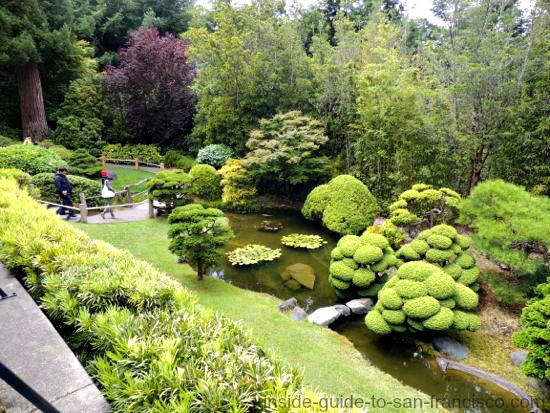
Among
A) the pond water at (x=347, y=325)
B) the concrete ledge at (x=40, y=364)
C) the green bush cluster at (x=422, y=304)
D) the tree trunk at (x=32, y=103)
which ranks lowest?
the pond water at (x=347, y=325)

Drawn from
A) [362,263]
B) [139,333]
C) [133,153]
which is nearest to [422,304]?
[362,263]

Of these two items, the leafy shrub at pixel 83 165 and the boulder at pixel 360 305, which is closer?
the boulder at pixel 360 305

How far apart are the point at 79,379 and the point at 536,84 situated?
1071 centimetres

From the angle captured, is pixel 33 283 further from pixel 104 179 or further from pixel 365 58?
pixel 365 58

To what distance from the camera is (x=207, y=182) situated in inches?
573

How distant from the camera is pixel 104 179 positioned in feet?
38.2

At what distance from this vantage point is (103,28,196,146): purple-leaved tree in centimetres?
1844

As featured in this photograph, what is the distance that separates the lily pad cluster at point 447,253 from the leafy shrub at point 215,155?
10388 mm

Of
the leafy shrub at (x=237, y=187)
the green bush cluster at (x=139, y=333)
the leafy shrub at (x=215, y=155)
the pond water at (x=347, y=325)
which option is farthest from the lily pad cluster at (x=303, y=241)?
the green bush cluster at (x=139, y=333)

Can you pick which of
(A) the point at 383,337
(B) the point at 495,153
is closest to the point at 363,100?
(B) the point at 495,153

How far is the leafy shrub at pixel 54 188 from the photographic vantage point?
36.7 feet

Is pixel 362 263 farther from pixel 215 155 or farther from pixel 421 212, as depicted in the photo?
pixel 215 155

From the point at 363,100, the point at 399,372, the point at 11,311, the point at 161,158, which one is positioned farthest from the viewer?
the point at 161,158

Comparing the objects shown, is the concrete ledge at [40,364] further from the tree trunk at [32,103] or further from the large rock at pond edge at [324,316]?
the tree trunk at [32,103]
